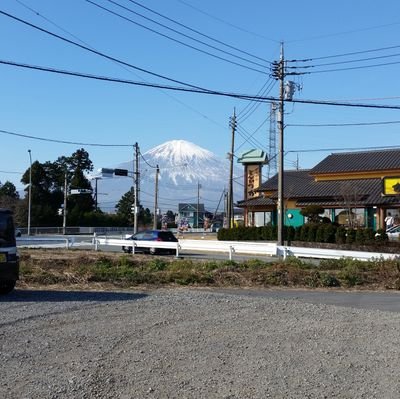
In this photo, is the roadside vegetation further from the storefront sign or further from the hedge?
the storefront sign

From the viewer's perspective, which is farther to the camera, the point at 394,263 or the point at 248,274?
the point at 394,263

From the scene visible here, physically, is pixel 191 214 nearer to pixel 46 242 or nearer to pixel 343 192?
pixel 343 192

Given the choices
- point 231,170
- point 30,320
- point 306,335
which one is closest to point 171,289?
point 30,320

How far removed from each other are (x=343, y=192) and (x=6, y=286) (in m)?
35.2

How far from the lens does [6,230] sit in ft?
41.9

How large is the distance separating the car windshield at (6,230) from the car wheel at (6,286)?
0.79 m

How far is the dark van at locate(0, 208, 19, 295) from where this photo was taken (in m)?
12.4

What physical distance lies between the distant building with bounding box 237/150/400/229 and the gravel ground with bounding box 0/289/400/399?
33.1 metres

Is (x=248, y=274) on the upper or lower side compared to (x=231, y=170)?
lower

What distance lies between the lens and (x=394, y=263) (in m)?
18.9

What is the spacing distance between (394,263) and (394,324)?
9.52 metres

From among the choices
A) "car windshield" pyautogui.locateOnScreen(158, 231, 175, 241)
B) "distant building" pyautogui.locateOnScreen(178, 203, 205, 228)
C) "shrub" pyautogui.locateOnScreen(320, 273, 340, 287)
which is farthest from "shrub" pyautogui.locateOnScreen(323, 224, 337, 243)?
"distant building" pyautogui.locateOnScreen(178, 203, 205, 228)

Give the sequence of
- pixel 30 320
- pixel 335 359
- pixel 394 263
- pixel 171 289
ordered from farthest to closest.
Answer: pixel 394 263 → pixel 171 289 → pixel 30 320 → pixel 335 359

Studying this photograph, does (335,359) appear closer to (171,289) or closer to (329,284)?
(171,289)
